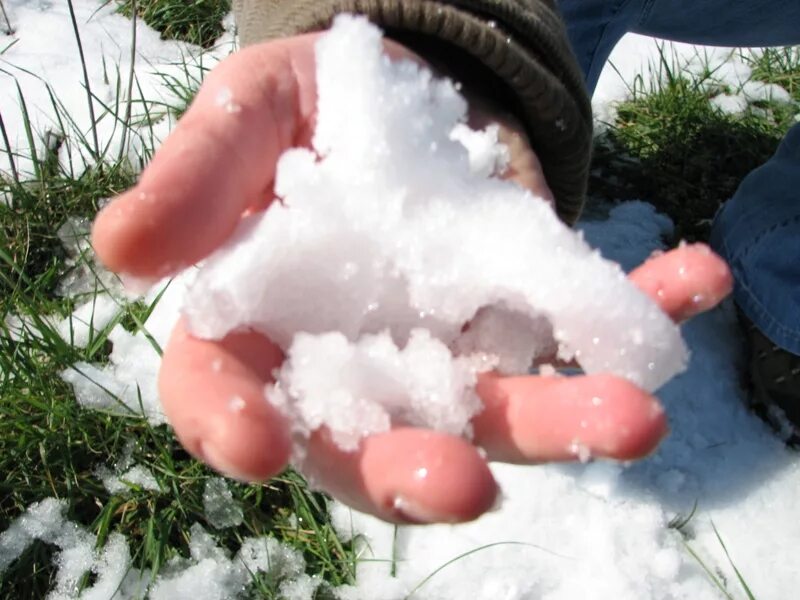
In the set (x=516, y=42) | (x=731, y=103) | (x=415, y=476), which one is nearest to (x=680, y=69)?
(x=731, y=103)

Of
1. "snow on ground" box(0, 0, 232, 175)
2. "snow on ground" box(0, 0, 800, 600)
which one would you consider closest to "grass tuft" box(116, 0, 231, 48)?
"snow on ground" box(0, 0, 232, 175)

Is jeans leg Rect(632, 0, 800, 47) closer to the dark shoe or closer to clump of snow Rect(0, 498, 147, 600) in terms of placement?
the dark shoe

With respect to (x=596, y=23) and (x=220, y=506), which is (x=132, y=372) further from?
(x=596, y=23)

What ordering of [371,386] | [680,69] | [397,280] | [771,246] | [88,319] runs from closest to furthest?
1. [371,386]
2. [397,280]
3. [88,319]
4. [771,246]
5. [680,69]

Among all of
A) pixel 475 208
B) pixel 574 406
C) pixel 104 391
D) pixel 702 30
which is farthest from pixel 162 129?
pixel 574 406

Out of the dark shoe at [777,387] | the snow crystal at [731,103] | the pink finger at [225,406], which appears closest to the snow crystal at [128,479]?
the pink finger at [225,406]
